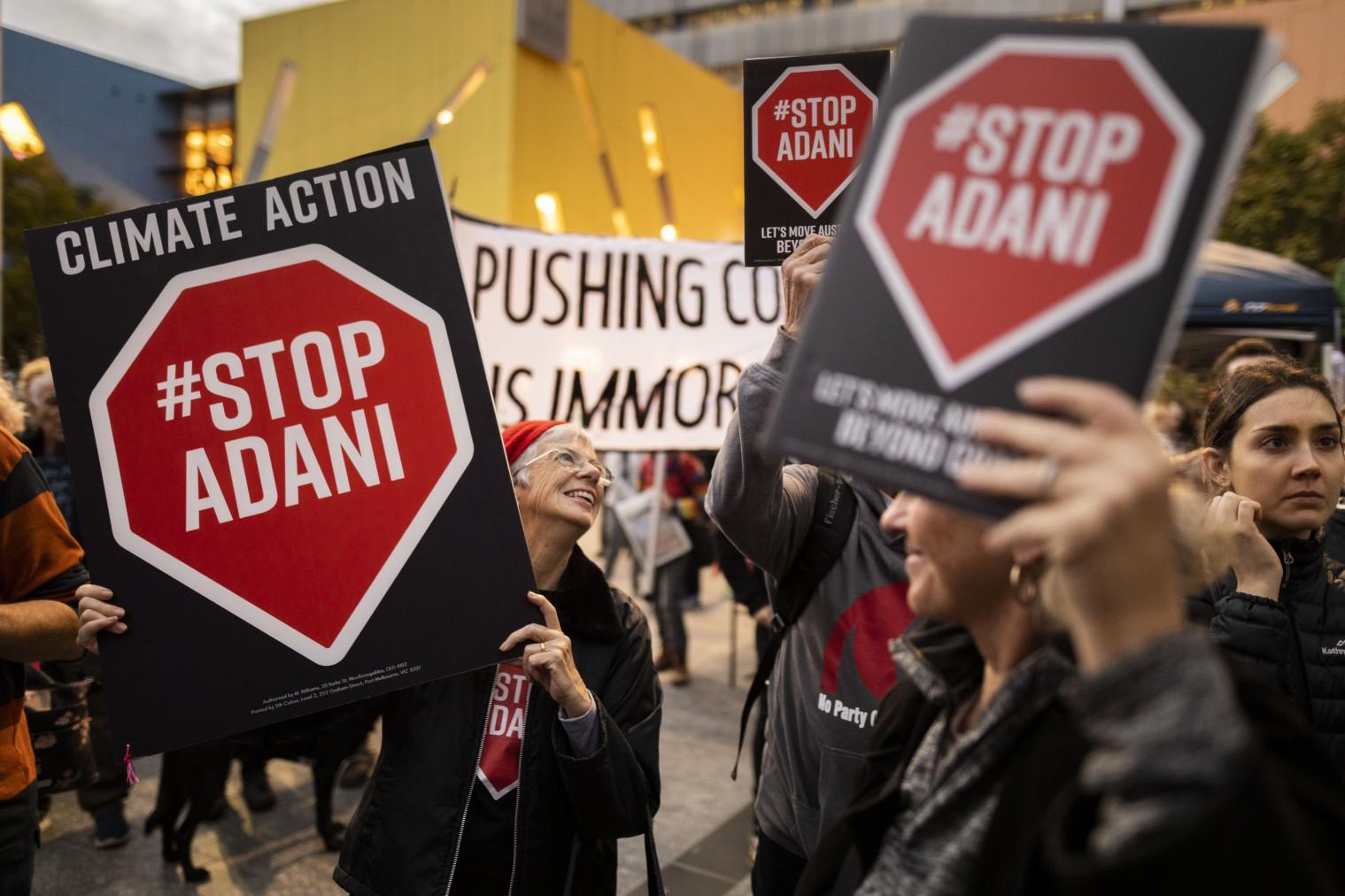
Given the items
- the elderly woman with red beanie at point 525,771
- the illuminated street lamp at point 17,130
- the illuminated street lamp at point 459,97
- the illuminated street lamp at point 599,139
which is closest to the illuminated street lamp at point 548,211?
the illuminated street lamp at point 599,139

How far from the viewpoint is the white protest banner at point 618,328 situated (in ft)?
14.7

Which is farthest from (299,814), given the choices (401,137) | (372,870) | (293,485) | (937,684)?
(401,137)

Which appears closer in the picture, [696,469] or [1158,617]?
[1158,617]

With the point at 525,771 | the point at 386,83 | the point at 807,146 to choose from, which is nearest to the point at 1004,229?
the point at 807,146

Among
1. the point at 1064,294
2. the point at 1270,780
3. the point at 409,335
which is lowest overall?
the point at 1270,780

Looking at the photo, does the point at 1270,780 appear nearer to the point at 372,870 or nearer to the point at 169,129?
the point at 372,870

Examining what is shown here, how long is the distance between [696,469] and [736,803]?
3447mm

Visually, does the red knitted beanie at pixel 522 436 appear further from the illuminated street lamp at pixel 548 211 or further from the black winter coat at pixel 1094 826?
the illuminated street lamp at pixel 548 211

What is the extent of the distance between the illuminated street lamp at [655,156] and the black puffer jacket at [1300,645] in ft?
38.7

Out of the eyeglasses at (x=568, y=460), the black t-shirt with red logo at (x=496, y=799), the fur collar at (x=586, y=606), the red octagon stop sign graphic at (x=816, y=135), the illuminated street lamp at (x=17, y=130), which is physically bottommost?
the black t-shirt with red logo at (x=496, y=799)

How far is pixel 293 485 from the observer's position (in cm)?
173

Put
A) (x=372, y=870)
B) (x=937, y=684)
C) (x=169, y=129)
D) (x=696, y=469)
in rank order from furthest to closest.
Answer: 1. (x=169, y=129)
2. (x=696, y=469)
3. (x=372, y=870)
4. (x=937, y=684)

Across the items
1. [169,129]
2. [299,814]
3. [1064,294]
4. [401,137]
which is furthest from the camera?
[169,129]

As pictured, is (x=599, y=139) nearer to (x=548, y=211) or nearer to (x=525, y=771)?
(x=548, y=211)
